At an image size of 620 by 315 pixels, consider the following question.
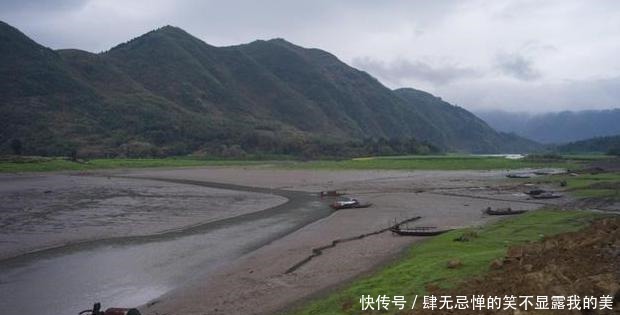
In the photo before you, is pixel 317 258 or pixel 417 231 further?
pixel 417 231

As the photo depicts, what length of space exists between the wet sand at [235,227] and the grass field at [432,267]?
223cm

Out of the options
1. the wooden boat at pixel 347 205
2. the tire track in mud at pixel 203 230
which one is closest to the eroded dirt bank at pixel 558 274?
the tire track in mud at pixel 203 230

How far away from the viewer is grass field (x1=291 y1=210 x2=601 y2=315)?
21.1 m

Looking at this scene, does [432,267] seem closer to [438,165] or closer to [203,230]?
[203,230]

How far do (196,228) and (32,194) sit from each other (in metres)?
36.6

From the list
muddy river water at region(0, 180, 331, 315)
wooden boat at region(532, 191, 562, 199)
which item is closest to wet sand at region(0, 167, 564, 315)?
muddy river water at region(0, 180, 331, 315)

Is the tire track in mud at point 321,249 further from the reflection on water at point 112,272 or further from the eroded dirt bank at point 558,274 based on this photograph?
the eroded dirt bank at point 558,274

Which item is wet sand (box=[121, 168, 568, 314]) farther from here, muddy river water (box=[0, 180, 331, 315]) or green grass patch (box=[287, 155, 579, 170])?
green grass patch (box=[287, 155, 579, 170])

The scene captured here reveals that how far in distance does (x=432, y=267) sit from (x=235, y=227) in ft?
93.1

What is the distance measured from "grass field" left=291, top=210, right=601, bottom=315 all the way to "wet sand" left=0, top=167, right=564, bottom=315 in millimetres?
2230

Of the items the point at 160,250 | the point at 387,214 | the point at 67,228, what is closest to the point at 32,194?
the point at 67,228

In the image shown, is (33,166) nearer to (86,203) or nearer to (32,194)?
(32,194)

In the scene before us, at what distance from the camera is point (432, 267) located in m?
24.4

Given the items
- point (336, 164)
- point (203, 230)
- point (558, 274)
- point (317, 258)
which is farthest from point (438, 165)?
point (558, 274)
